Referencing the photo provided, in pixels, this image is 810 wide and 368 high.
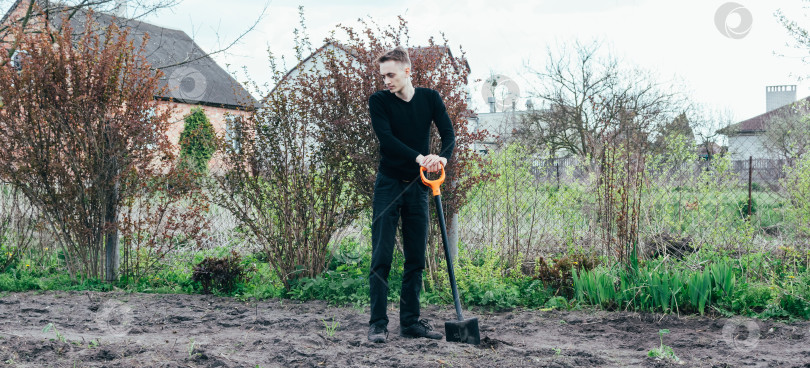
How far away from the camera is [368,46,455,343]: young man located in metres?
3.54

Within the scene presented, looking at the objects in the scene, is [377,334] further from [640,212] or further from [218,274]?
[640,212]

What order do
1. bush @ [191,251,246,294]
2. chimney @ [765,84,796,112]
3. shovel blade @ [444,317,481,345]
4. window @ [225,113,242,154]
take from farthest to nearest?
chimney @ [765,84,796,112] < bush @ [191,251,246,294] < window @ [225,113,242,154] < shovel blade @ [444,317,481,345]

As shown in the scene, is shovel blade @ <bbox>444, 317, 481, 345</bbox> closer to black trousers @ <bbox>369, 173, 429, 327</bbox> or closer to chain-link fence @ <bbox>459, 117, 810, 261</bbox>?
black trousers @ <bbox>369, 173, 429, 327</bbox>

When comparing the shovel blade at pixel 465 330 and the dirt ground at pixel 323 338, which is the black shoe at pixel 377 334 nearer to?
the dirt ground at pixel 323 338

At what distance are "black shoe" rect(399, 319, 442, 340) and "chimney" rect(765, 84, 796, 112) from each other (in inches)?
1559

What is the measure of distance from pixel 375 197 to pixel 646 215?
283 centimetres

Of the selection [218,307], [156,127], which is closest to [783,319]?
[218,307]

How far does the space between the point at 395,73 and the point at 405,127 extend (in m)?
0.35

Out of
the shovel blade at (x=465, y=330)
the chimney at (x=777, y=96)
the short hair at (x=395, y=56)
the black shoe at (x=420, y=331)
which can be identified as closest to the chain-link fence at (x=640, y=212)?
the black shoe at (x=420, y=331)

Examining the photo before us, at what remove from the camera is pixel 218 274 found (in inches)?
209

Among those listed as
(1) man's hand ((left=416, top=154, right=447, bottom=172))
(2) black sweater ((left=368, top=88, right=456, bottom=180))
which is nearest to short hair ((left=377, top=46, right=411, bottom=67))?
(2) black sweater ((left=368, top=88, right=456, bottom=180))

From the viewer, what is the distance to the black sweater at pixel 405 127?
3502mm

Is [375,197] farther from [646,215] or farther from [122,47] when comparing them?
[122,47]

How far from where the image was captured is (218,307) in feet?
15.7
